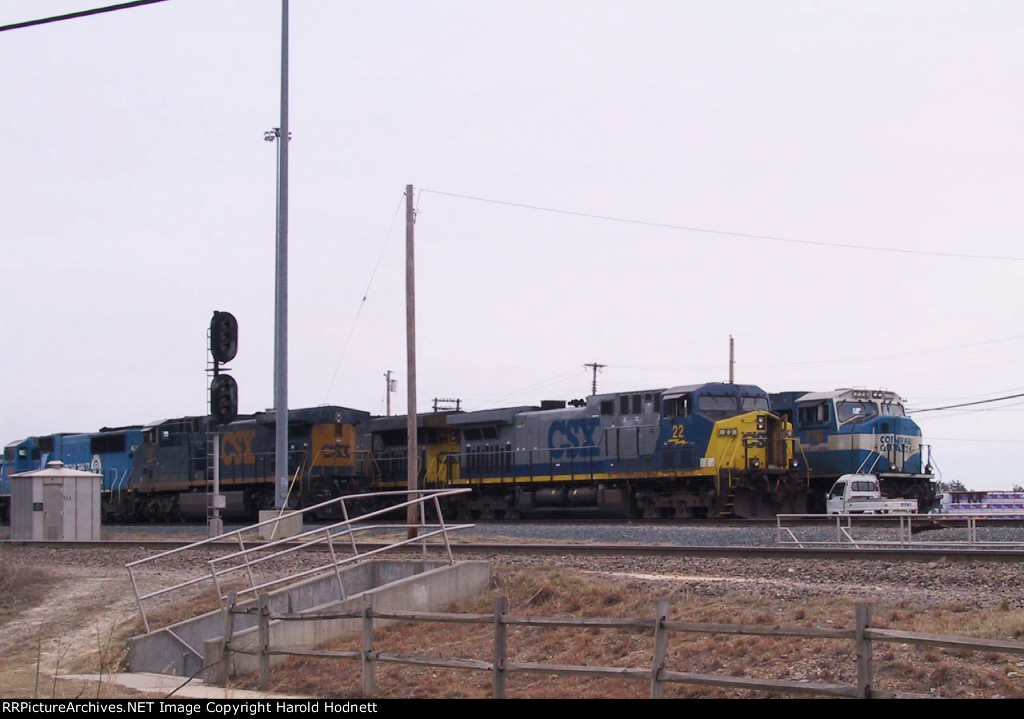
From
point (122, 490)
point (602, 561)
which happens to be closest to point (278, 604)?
point (602, 561)

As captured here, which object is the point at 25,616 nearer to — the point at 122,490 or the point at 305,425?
the point at 305,425

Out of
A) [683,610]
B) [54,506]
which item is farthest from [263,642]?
[54,506]

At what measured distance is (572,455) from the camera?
110 ft

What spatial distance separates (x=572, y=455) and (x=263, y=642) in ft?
70.8

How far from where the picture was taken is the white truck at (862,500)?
28578 millimetres

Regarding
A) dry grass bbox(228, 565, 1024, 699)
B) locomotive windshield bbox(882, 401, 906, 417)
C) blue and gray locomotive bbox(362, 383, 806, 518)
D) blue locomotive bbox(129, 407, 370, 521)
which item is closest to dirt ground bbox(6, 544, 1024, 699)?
dry grass bbox(228, 565, 1024, 699)

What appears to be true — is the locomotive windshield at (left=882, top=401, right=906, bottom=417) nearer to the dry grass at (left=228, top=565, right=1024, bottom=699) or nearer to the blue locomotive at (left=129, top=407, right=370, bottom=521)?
the blue locomotive at (left=129, top=407, right=370, bottom=521)

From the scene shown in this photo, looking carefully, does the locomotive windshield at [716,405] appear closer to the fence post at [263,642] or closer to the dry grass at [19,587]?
the dry grass at [19,587]

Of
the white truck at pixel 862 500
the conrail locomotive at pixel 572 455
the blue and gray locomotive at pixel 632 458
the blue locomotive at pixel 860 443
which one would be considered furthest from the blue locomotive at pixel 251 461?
the white truck at pixel 862 500

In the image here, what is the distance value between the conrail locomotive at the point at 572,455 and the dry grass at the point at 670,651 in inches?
598

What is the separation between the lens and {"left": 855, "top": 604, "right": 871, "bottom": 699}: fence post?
8.25m

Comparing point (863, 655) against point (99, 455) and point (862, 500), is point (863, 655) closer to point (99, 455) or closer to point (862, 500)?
point (862, 500)
